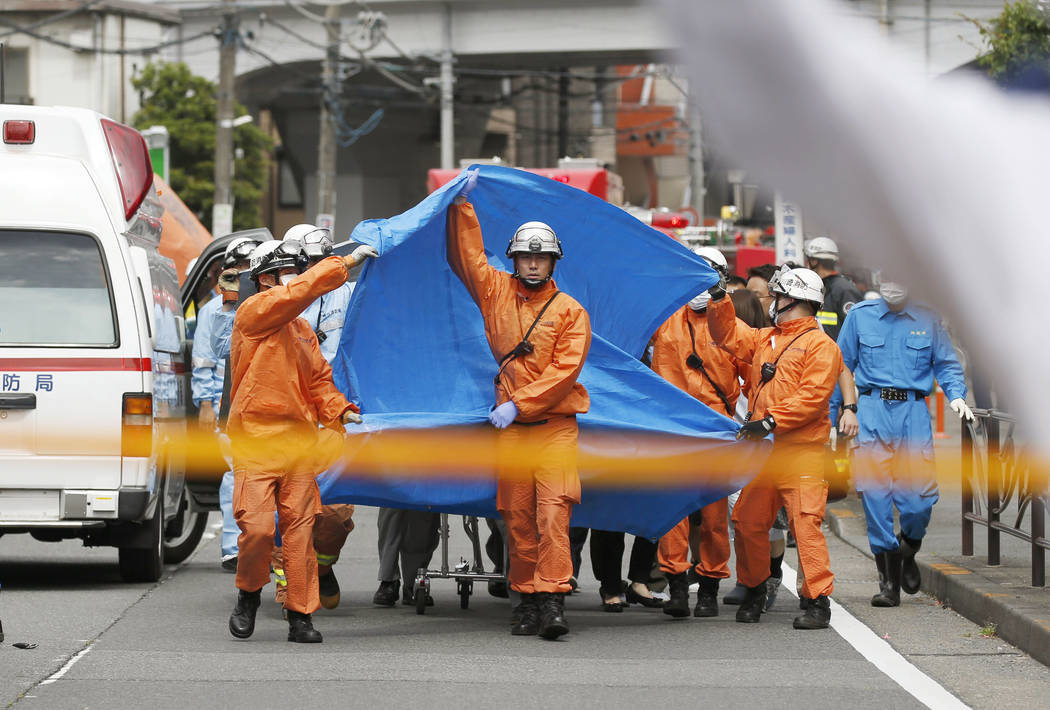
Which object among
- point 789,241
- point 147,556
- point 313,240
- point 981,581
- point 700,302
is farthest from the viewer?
point 789,241

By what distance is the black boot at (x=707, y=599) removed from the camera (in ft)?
33.6

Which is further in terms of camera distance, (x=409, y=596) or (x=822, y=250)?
(x=822, y=250)

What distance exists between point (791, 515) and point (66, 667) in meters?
3.88

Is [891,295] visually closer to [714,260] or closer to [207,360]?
[714,260]

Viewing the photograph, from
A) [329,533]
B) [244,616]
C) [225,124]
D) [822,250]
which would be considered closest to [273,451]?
[244,616]

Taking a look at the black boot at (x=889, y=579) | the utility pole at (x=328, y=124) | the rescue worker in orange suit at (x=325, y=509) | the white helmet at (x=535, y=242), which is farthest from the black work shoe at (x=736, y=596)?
the utility pole at (x=328, y=124)

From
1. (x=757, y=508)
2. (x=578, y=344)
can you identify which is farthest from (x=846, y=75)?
(x=757, y=508)

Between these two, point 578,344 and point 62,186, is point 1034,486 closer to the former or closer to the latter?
point 578,344

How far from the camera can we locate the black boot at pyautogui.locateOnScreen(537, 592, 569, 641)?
9125mm

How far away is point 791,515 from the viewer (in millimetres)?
9695

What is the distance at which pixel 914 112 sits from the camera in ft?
16.1

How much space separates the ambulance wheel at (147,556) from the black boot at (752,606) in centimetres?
370

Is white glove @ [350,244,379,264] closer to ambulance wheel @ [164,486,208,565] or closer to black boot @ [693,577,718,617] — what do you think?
black boot @ [693,577,718,617]

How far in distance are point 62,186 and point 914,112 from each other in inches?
283
